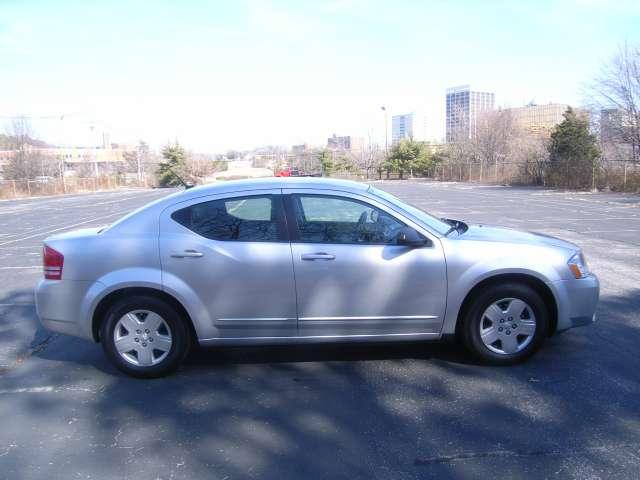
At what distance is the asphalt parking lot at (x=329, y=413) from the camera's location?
10.6 feet

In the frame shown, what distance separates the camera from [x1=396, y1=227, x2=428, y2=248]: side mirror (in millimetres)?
4375

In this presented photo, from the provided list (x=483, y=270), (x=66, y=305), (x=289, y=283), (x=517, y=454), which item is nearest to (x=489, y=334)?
(x=483, y=270)

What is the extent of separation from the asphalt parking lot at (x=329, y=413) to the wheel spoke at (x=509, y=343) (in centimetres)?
18

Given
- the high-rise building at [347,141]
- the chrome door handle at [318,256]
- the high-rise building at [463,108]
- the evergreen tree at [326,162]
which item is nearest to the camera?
the chrome door handle at [318,256]

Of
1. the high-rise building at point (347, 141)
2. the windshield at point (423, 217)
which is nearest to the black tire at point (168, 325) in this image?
the windshield at point (423, 217)

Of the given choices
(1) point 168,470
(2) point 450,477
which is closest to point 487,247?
(2) point 450,477

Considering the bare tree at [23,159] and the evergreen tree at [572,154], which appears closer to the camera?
the evergreen tree at [572,154]

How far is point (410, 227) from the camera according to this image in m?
4.48

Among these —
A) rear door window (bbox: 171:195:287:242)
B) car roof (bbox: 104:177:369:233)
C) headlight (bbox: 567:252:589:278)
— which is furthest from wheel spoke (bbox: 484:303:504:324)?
rear door window (bbox: 171:195:287:242)

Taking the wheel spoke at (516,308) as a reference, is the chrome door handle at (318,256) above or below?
above

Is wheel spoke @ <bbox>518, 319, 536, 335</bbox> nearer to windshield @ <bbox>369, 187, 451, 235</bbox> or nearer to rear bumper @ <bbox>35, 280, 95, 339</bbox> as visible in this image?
windshield @ <bbox>369, 187, 451, 235</bbox>

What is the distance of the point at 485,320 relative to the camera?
4508mm

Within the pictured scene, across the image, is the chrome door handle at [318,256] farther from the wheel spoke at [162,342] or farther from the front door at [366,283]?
the wheel spoke at [162,342]

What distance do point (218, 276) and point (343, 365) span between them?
1328 mm
